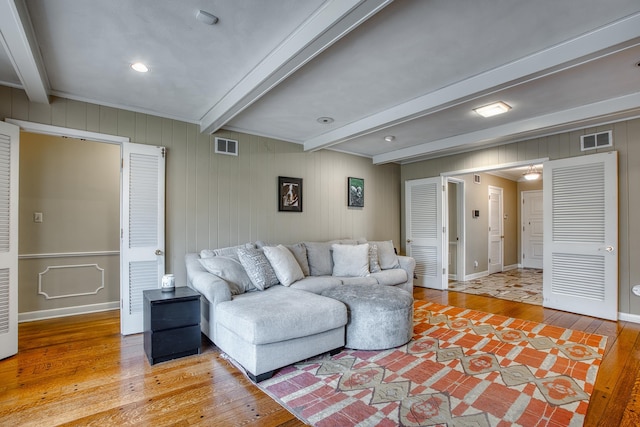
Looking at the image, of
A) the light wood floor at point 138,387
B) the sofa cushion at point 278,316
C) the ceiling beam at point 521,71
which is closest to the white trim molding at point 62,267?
the light wood floor at point 138,387

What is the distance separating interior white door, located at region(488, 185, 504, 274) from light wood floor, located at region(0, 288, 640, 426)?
4068 mm

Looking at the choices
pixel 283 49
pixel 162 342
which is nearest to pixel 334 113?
pixel 283 49

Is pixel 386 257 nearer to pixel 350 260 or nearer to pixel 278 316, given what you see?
pixel 350 260

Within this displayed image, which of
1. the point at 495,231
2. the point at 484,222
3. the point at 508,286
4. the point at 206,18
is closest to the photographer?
the point at 206,18

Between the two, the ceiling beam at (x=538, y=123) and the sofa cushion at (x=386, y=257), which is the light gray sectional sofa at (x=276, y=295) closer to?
the sofa cushion at (x=386, y=257)

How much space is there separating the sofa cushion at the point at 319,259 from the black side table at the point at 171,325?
164cm

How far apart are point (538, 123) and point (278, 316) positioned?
362cm

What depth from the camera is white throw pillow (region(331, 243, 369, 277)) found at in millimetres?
4305

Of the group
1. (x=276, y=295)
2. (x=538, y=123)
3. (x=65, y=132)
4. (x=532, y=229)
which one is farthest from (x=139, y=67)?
(x=532, y=229)

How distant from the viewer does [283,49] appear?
229 cm

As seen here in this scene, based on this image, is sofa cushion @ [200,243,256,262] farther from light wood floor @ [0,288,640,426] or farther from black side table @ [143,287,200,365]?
light wood floor @ [0,288,640,426]

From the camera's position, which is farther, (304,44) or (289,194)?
(289,194)

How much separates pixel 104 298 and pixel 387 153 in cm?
484

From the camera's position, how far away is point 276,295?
3076 millimetres
